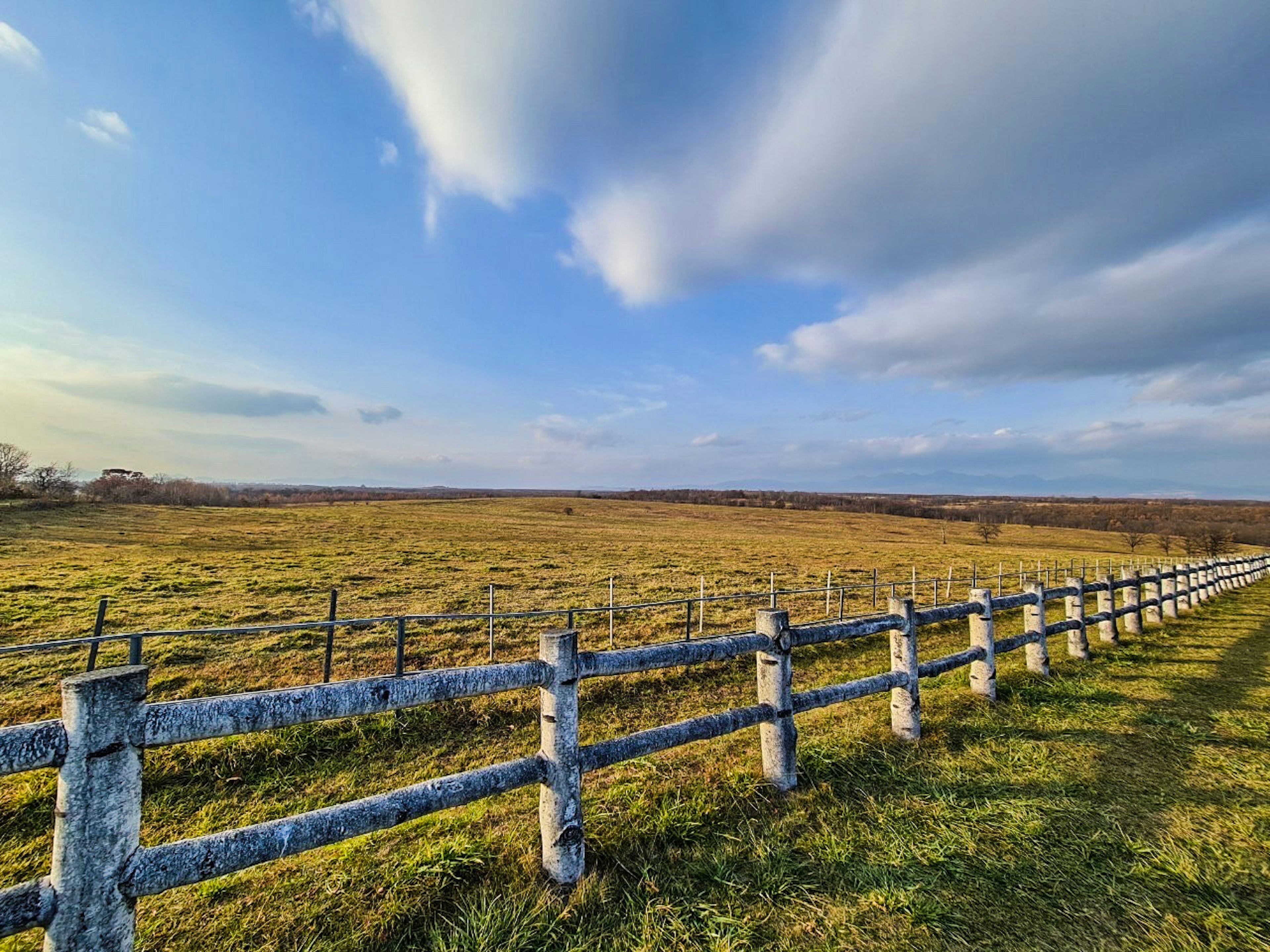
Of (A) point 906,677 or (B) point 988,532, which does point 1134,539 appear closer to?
(B) point 988,532

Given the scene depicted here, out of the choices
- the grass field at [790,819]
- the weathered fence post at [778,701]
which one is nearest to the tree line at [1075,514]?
the grass field at [790,819]

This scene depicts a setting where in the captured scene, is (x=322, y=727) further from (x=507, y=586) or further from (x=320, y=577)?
(x=320, y=577)

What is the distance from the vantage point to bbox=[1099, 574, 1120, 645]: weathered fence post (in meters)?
9.00

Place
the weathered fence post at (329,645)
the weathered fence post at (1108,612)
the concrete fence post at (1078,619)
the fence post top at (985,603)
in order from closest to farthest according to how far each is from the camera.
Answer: the fence post top at (985,603), the concrete fence post at (1078,619), the weathered fence post at (329,645), the weathered fence post at (1108,612)

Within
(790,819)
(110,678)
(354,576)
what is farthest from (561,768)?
(354,576)

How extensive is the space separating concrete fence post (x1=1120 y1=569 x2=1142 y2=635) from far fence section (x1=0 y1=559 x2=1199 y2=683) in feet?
4.14

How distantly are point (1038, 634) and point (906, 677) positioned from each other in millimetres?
3397

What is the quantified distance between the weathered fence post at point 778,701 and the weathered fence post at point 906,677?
1.46m

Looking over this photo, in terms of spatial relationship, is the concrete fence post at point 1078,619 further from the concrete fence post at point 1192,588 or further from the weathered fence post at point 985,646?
the concrete fence post at point 1192,588

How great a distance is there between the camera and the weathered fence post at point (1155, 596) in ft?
34.7

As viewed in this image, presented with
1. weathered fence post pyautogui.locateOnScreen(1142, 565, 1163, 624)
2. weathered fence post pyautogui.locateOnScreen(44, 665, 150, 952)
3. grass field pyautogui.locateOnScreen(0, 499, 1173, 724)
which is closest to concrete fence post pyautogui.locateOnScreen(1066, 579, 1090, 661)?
weathered fence post pyautogui.locateOnScreen(1142, 565, 1163, 624)

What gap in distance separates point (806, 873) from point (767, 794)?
2.82 ft

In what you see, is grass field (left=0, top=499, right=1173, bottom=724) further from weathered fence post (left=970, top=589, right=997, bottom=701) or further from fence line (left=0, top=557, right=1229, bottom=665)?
weathered fence post (left=970, top=589, right=997, bottom=701)

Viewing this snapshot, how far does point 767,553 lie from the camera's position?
34.5 meters
